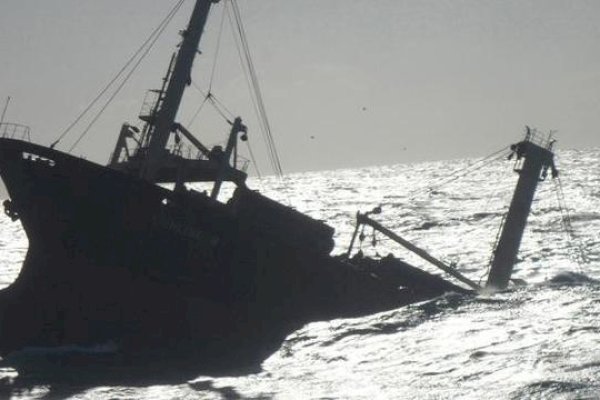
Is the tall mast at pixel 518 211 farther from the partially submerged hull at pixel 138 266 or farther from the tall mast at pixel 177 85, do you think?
the tall mast at pixel 177 85

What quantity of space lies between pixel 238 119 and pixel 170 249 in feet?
19.3

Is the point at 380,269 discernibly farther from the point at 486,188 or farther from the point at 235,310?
the point at 486,188

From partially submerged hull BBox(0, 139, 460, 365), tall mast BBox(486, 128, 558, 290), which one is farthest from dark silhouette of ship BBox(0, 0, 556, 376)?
tall mast BBox(486, 128, 558, 290)

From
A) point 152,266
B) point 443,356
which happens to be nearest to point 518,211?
point 443,356

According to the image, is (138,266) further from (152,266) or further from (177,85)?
(177,85)

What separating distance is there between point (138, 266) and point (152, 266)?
45 cm

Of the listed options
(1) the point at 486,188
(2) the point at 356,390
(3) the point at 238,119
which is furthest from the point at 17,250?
(1) the point at 486,188

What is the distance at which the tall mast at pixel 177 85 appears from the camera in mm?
26297

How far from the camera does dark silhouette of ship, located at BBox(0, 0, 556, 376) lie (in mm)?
22219

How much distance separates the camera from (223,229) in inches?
950

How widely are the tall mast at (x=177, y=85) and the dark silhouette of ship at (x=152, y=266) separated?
0.84 metres

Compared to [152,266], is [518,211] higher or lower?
higher

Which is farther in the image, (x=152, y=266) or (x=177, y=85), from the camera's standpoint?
(x=177, y=85)

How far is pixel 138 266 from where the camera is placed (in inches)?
906
